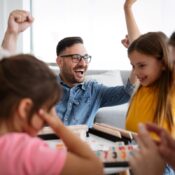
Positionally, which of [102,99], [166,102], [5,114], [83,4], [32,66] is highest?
[83,4]

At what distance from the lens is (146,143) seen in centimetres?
85

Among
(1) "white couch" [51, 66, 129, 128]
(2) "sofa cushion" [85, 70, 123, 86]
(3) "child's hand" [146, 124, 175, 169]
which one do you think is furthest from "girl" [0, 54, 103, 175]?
(2) "sofa cushion" [85, 70, 123, 86]

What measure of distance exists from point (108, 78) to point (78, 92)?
1094 mm

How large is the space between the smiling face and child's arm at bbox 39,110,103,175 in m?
0.69

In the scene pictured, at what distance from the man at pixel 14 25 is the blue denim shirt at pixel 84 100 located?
0.33m

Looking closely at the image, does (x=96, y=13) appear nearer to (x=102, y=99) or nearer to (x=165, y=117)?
(x=102, y=99)

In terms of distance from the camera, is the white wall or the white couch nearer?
the white couch

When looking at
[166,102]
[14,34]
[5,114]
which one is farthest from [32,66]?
[14,34]

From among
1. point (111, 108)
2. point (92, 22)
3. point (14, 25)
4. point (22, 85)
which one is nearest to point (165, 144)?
point (22, 85)

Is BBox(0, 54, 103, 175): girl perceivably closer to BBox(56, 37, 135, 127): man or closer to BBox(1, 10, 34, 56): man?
BBox(1, 10, 34, 56): man

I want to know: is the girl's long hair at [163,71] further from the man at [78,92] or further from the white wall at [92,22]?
the white wall at [92,22]

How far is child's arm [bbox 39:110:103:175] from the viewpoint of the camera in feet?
2.41

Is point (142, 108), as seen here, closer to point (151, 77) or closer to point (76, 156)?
point (151, 77)

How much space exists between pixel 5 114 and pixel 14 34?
91cm
